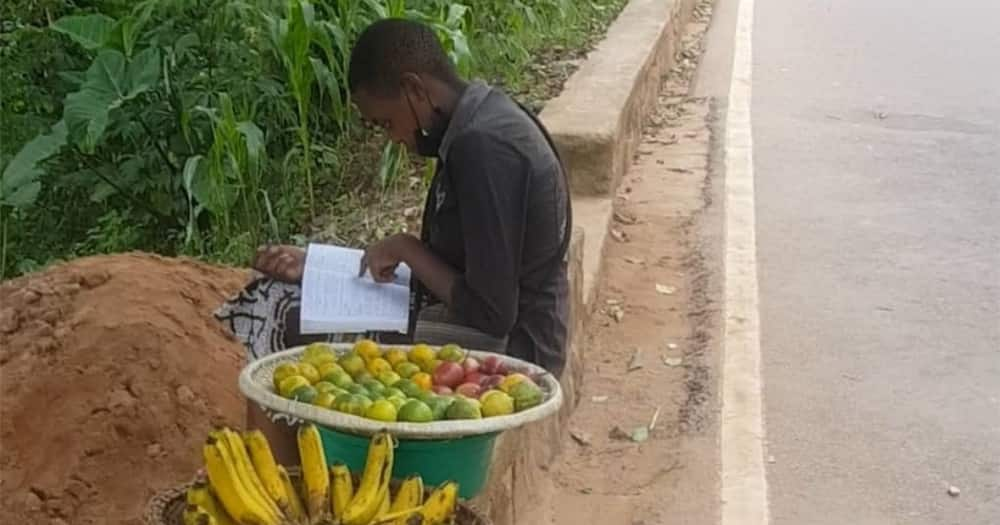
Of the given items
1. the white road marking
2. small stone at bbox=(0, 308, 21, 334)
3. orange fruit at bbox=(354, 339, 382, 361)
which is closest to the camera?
orange fruit at bbox=(354, 339, 382, 361)

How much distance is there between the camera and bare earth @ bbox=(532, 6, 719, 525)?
451cm

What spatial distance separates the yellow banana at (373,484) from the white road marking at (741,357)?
5.72 feet

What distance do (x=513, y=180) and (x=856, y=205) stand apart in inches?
183

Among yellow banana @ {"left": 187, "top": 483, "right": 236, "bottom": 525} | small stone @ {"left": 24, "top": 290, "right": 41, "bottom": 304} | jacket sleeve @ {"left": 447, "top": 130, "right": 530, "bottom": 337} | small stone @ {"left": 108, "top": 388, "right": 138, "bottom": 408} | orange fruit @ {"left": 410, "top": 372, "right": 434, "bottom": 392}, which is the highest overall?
jacket sleeve @ {"left": 447, "top": 130, "right": 530, "bottom": 337}

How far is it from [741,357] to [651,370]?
0.34 metres

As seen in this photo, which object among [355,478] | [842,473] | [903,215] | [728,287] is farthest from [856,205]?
[355,478]

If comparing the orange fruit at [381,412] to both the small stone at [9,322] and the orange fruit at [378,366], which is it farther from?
the small stone at [9,322]

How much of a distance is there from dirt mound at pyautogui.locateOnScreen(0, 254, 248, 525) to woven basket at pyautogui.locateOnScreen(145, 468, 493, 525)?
760 millimetres

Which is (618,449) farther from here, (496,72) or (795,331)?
(496,72)

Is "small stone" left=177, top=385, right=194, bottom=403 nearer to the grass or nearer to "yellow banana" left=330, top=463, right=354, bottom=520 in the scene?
"yellow banana" left=330, top=463, right=354, bottom=520

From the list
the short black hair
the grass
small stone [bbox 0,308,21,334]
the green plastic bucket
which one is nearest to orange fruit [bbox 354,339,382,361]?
the green plastic bucket

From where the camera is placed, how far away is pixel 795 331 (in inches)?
233

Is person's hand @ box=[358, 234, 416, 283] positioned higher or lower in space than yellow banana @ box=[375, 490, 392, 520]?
higher

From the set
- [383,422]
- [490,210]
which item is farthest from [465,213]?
[383,422]
